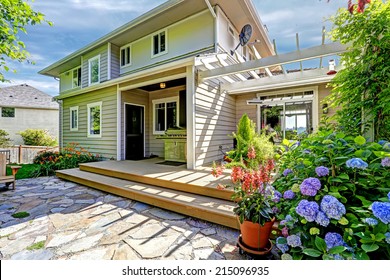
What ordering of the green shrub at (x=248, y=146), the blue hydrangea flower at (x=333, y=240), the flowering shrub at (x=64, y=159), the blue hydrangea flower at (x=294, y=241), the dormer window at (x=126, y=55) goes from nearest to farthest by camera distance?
1. the blue hydrangea flower at (x=333, y=240)
2. the blue hydrangea flower at (x=294, y=241)
3. the green shrub at (x=248, y=146)
4. the flowering shrub at (x=64, y=159)
5. the dormer window at (x=126, y=55)

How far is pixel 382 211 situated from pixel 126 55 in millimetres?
9638

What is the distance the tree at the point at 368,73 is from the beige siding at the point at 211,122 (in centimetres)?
333

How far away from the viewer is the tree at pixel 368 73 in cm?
212

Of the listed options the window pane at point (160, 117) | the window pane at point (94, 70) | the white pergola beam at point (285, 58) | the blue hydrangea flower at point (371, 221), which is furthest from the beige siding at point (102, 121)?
the blue hydrangea flower at point (371, 221)

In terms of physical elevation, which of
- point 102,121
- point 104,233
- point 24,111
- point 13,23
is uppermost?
point 13,23

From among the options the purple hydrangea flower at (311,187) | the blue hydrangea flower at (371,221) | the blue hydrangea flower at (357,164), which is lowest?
the blue hydrangea flower at (371,221)

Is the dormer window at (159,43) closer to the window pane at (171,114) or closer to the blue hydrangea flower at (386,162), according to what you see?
the window pane at (171,114)

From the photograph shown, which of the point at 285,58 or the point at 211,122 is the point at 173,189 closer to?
the point at 211,122

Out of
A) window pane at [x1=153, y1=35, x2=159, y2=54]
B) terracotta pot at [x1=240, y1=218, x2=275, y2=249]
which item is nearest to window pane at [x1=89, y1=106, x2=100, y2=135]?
window pane at [x1=153, y1=35, x2=159, y2=54]

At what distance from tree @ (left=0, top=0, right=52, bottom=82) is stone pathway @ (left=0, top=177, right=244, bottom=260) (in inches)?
139

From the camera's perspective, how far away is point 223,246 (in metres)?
2.30

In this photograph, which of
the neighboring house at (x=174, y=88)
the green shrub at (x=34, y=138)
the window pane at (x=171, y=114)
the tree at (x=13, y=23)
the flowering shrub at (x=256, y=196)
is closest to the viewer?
the flowering shrub at (x=256, y=196)

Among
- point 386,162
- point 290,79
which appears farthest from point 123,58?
point 386,162

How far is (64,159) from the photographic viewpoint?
23.9 feet
